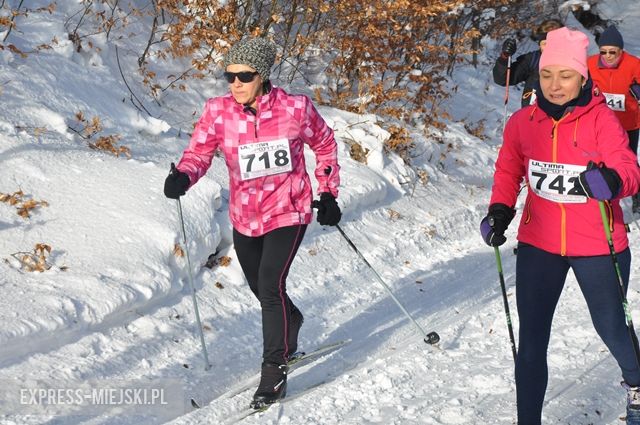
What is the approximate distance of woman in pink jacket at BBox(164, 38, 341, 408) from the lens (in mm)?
4438

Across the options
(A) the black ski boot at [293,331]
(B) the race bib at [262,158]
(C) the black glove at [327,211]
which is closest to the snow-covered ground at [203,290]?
(A) the black ski boot at [293,331]

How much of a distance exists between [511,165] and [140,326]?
2907 millimetres

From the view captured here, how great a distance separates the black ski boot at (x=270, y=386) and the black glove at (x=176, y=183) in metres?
1.07

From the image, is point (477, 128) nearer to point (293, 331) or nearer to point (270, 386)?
point (293, 331)

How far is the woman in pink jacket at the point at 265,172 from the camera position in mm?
4438

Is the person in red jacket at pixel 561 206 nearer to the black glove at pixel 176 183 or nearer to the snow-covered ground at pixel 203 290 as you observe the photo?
the snow-covered ground at pixel 203 290

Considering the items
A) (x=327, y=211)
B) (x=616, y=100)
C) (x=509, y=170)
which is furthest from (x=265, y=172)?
(x=616, y=100)

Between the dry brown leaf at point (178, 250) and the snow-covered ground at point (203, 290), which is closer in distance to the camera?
the snow-covered ground at point (203, 290)

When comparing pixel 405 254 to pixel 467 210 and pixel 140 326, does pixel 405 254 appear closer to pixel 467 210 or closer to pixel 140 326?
pixel 467 210

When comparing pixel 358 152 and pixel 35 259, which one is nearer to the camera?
pixel 35 259

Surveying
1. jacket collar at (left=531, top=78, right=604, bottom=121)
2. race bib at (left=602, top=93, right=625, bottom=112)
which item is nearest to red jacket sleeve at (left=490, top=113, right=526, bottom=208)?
jacket collar at (left=531, top=78, right=604, bottom=121)

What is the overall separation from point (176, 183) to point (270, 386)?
1.23 m

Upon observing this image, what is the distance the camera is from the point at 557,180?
3488mm

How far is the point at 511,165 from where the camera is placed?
370 centimetres
